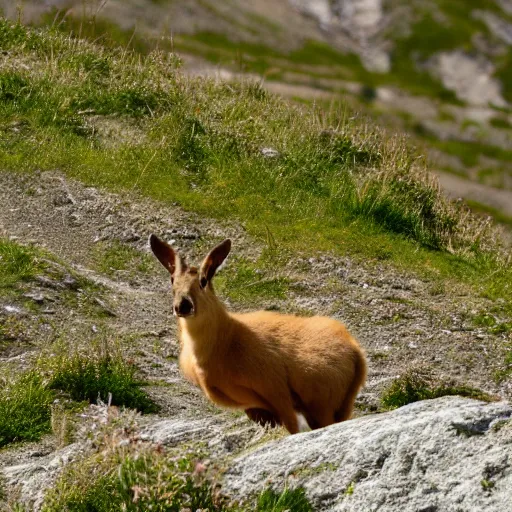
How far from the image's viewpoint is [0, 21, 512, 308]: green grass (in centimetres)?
1516

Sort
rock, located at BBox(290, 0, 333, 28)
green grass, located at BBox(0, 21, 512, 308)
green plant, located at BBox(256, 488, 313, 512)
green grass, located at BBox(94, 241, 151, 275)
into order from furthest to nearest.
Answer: rock, located at BBox(290, 0, 333, 28), green grass, located at BBox(0, 21, 512, 308), green grass, located at BBox(94, 241, 151, 275), green plant, located at BBox(256, 488, 313, 512)

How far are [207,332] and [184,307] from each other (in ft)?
1.69

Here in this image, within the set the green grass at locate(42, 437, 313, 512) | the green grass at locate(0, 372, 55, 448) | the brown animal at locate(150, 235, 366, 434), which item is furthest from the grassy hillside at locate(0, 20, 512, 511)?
the green grass at locate(42, 437, 313, 512)

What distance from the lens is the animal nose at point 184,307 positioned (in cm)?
857

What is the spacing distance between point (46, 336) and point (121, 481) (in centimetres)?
425

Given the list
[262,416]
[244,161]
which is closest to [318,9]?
[244,161]

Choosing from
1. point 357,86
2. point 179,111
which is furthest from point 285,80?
point 179,111

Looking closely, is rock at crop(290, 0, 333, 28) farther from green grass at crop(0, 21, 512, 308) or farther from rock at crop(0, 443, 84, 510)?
rock at crop(0, 443, 84, 510)

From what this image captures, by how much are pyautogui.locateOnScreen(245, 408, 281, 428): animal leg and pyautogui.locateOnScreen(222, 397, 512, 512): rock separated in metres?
1.43

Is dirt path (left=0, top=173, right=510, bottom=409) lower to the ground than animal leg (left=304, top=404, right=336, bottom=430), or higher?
lower

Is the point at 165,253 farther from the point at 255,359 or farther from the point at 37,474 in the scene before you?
the point at 37,474

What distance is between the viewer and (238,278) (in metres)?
14.0

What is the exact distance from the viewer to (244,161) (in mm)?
16125

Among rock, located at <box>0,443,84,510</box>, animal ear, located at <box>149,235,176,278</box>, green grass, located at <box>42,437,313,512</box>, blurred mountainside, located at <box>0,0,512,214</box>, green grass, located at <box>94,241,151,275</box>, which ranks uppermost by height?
animal ear, located at <box>149,235,176,278</box>
